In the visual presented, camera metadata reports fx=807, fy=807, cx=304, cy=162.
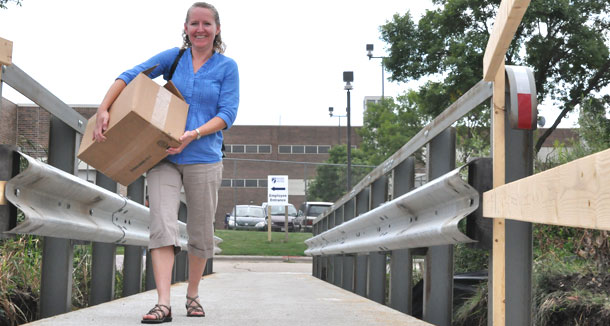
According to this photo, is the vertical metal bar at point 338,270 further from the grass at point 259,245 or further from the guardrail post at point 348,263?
the grass at point 259,245

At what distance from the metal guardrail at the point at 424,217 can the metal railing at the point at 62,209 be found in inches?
69.0

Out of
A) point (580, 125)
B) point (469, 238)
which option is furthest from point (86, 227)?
point (580, 125)

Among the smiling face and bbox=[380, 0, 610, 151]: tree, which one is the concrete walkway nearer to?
the smiling face

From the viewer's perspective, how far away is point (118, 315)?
4465 millimetres

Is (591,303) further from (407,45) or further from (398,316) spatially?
(407,45)

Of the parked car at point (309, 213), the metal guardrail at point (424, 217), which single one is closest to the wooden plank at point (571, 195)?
the metal guardrail at point (424, 217)

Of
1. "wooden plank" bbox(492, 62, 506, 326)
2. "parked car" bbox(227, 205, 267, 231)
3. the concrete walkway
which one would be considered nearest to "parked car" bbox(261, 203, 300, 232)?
"parked car" bbox(227, 205, 267, 231)

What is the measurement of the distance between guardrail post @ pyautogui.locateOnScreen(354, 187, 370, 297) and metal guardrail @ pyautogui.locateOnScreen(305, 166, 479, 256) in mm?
1413

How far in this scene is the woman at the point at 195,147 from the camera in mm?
4605

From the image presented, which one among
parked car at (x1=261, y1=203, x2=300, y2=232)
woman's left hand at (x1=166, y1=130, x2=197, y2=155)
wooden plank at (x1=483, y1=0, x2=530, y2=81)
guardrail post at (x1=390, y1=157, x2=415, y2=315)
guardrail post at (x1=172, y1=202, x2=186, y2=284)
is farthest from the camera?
parked car at (x1=261, y1=203, x2=300, y2=232)

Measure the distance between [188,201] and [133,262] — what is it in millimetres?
2354

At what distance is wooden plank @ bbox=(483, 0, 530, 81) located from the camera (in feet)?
8.50

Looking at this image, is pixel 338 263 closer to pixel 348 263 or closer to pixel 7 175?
pixel 348 263

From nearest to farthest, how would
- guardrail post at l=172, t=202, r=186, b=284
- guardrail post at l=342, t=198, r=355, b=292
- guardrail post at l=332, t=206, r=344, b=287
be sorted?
guardrail post at l=342, t=198, r=355, b=292
guardrail post at l=172, t=202, r=186, b=284
guardrail post at l=332, t=206, r=344, b=287
